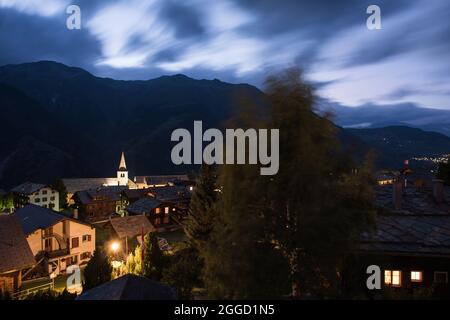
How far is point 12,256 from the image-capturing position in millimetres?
24594

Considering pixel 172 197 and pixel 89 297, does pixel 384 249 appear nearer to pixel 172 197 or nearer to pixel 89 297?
pixel 89 297

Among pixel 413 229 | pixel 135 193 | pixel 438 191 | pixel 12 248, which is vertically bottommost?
pixel 12 248

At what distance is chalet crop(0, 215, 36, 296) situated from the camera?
23703mm

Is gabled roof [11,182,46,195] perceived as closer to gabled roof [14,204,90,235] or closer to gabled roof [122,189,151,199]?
gabled roof [122,189,151,199]

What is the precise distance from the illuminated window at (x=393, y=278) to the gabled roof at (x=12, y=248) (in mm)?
25367

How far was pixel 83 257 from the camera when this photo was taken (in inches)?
1516

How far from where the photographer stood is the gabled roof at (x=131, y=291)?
14.9 metres

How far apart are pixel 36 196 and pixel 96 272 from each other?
62.4 metres

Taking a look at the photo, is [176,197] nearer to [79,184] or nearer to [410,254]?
[79,184]

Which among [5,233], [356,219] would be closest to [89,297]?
[356,219]

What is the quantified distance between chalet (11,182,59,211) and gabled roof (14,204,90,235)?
3900 cm

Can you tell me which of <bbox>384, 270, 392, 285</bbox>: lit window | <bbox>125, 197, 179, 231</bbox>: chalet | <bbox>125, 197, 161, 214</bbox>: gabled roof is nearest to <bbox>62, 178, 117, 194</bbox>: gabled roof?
<bbox>125, 197, 161, 214</bbox>: gabled roof

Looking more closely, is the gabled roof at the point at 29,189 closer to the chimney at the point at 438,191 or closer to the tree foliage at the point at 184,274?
the tree foliage at the point at 184,274

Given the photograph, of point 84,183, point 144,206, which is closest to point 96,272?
point 144,206
